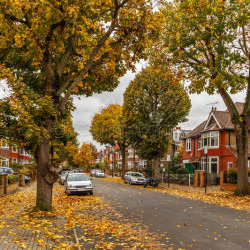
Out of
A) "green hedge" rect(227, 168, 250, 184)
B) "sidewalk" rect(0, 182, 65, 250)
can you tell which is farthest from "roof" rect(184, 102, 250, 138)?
"sidewalk" rect(0, 182, 65, 250)

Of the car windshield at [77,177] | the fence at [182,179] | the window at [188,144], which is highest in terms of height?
the window at [188,144]

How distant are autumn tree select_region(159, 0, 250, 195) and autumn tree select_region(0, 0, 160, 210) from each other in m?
4.21

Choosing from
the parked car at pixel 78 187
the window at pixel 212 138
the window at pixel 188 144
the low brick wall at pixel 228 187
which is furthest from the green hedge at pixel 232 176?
the window at pixel 188 144

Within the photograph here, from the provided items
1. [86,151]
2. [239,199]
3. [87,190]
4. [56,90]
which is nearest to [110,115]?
[87,190]

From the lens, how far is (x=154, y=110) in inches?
1275

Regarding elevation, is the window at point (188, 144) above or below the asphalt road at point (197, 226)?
above

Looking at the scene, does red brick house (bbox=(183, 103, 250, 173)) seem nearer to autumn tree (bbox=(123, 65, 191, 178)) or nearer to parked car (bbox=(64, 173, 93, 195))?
autumn tree (bbox=(123, 65, 191, 178))

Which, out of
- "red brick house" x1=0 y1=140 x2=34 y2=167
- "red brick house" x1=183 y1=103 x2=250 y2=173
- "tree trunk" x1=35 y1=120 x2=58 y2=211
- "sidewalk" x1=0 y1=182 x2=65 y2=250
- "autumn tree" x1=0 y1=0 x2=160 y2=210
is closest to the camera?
"sidewalk" x1=0 y1=182 x2=65 y2=250

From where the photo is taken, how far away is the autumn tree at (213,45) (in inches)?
653

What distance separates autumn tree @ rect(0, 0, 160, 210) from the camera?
9.51m

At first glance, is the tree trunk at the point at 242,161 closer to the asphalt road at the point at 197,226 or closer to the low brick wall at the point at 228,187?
the low brick wall at the point at 228,187

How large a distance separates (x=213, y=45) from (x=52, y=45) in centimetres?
1008

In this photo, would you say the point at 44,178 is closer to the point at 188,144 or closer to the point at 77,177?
the point at 77,177

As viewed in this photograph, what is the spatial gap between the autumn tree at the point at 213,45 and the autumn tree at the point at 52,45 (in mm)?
4211
